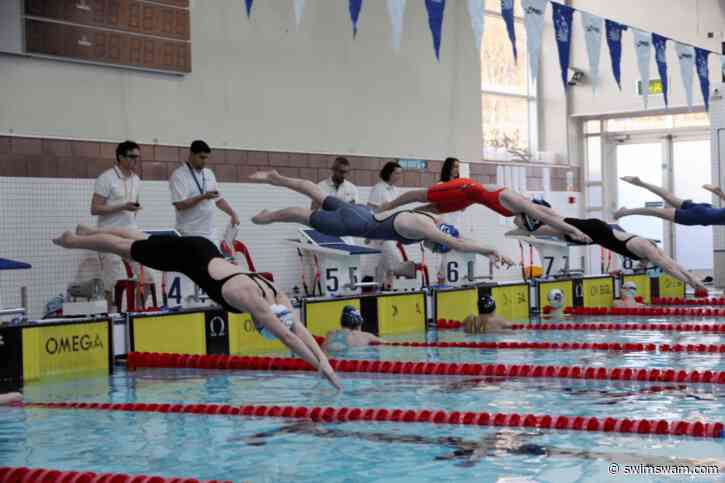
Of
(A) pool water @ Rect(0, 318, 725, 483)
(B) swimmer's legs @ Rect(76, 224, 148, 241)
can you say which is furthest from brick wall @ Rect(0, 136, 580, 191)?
(B) swimmer's legs @ Rect(76, 224, 148, 241)

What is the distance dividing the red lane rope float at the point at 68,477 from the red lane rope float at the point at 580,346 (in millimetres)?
5428

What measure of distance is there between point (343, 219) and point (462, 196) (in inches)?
37.1

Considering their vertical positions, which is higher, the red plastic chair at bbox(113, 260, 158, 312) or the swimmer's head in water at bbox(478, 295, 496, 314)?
the red plastic chair at bbox(113, 260, 158, 312)

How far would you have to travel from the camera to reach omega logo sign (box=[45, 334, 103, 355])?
8797mm

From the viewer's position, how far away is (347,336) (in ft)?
32.1

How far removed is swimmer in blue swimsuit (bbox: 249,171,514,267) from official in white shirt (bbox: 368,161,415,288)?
3550mm

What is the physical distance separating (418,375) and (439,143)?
27.7 feet

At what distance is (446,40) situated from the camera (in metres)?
16.6

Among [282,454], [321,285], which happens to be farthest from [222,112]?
[282,454]

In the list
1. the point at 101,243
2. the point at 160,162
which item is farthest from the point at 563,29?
the point at 101,243

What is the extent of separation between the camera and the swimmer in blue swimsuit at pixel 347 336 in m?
9.74

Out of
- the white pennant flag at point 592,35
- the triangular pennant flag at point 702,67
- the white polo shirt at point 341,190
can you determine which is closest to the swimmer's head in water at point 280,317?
the white polo shirt at point 341,190

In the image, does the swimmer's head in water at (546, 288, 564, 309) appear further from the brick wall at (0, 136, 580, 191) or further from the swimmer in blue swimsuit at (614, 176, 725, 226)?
the brick wall at (0, 136, 580, 191)

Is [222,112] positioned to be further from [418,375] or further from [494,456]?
[494,456]
